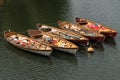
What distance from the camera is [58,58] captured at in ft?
194

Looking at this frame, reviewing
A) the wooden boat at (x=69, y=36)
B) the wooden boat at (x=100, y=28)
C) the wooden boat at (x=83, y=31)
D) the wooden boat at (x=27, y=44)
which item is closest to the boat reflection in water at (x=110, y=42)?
the wooden boat at (x=100, y=28)

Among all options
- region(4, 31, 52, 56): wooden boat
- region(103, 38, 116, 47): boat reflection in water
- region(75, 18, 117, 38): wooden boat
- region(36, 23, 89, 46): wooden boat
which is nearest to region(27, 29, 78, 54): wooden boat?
region(4, 31, 52, 56): wooden boat

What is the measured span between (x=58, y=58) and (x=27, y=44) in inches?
247

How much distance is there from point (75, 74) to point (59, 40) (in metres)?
→ 10.1

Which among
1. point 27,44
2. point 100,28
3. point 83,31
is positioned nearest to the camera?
point 27,44

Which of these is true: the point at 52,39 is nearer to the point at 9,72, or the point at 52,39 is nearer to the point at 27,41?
the point at 27,41

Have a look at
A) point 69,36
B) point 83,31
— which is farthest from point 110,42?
point 69,36

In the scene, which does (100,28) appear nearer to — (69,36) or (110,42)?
(110,42)

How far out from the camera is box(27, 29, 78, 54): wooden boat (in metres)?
59.7

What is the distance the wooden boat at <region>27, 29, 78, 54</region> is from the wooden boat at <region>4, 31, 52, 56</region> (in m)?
1.83

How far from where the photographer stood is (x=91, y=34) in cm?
6594

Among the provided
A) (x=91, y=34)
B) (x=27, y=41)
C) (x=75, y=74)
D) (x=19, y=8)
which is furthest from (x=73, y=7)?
(x=75, y=74)

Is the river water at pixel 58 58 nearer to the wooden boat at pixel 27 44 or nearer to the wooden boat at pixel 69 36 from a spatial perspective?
the wooden boat at pixel 27 44

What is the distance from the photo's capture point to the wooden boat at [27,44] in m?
58.7
